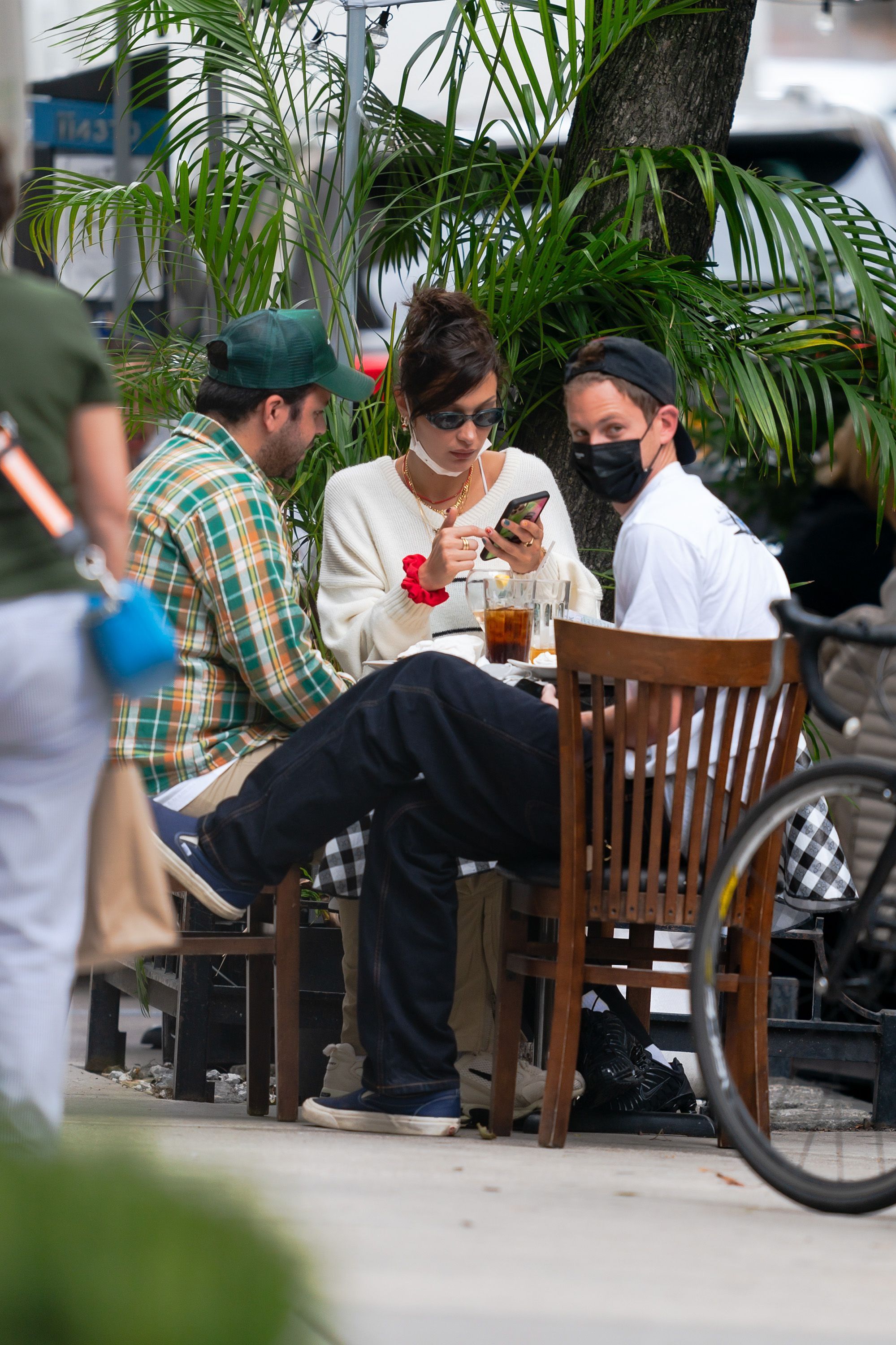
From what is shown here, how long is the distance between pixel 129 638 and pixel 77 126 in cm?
700

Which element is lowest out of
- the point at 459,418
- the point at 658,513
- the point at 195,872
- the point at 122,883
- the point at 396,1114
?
the point at 396,1114

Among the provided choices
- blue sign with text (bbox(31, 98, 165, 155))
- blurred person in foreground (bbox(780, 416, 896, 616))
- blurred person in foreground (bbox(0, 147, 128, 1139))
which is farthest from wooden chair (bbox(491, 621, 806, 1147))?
blue sign with text (bbox(31, 98, 165, 155))

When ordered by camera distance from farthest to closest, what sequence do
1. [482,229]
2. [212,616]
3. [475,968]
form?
[482,229]
[475,968]
[212,616]

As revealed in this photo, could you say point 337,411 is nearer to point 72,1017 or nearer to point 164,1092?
point 164,1092

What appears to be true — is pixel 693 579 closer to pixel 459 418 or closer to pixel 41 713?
pixel 459 418

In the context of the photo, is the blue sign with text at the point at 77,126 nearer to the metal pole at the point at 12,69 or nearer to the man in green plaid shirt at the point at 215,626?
the metal pole at the point at 12,69

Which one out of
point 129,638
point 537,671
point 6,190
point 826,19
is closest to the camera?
point 129,638

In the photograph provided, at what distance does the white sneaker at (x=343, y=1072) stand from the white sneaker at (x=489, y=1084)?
0.22m

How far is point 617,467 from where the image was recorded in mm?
3379

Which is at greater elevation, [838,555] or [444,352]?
[444,352]

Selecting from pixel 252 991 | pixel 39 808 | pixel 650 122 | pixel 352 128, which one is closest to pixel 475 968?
pixel 252 991

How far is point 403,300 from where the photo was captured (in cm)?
456

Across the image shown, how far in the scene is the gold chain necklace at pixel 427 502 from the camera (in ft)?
13.7

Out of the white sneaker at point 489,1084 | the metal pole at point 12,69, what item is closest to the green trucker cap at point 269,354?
the white sneaker at point 489,1084
